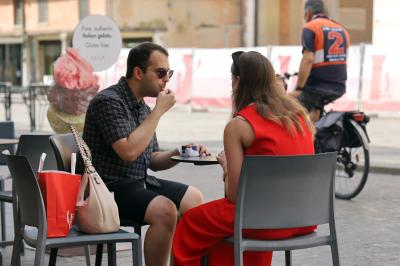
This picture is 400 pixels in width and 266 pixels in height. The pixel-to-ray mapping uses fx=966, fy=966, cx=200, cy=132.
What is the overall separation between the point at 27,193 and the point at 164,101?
2.91 ft

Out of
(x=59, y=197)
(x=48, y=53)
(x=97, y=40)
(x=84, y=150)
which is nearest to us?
(x=59, y=197)

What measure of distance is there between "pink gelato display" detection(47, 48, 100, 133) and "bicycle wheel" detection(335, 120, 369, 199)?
3061 millimetres

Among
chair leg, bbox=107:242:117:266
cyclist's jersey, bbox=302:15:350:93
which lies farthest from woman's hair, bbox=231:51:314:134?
cyclist's jersey, bbox=302:15:350:93

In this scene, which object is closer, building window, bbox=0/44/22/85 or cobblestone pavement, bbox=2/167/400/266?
cobblestone pavement, bbox=2/167/400/266

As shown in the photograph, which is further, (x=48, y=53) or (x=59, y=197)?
(x=48, y=53)

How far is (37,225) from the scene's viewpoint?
4.40m

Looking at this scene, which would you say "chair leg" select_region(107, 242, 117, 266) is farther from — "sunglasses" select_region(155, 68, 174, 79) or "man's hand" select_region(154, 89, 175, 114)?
"sunglasses" select_region(155, 68, 174, 79)

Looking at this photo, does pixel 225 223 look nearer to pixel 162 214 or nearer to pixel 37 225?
pixel 162 214

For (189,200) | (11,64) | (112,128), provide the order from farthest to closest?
(11,64) < (189,200) < (112,128)

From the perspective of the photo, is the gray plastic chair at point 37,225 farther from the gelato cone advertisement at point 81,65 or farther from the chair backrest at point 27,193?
the gelato cone advertisement at point 81,65

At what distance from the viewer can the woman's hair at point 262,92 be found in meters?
4.42

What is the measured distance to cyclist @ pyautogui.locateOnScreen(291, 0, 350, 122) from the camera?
9469 millimetres

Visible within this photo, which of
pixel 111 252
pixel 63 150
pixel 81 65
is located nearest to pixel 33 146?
pixel 63 150

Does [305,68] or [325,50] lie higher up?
[325,50]
